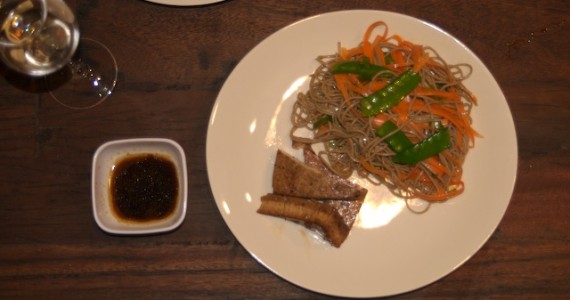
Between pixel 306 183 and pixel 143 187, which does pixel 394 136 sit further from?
pixel 143 187

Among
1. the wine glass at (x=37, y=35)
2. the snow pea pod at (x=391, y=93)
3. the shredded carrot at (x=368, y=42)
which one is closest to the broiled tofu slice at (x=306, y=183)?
the snow pea pod at (x=391, y=93)

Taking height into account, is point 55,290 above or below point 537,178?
below

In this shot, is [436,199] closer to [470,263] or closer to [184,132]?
[470,263]

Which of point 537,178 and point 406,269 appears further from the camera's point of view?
point 537,178

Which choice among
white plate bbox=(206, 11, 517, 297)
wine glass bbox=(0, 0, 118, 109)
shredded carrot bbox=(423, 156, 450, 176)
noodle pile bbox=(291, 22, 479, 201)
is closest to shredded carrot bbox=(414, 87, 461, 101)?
noodle pile bbox=(291, 22, 479, 201)

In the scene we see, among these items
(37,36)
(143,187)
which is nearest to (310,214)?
(143,187)

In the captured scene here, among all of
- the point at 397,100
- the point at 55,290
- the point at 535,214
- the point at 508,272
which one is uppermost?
the point at 397,100

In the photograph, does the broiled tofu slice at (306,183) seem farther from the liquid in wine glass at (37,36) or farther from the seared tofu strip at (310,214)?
the liquid in wine glass at (37,36)

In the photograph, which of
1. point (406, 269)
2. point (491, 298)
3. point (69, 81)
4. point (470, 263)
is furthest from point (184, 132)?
point (491, 298)
